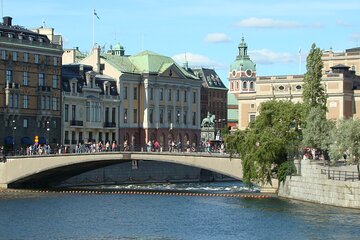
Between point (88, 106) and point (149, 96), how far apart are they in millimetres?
14139

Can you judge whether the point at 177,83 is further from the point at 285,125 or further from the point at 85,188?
the point at 285,125

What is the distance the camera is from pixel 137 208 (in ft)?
319

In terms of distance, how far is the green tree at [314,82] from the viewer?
120 meters

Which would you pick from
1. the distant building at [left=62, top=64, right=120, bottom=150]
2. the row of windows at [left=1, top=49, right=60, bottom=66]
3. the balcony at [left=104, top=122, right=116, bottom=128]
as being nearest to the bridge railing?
the row of windows at [left=1, top=49, right=60, bottom=66]

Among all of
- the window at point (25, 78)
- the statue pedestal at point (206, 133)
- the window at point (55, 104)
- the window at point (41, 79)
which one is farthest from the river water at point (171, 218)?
the statue pedestal at point (206, 133)

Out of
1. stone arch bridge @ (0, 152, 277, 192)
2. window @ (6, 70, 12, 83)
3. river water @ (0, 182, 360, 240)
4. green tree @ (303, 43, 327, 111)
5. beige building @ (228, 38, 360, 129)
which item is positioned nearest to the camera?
river water @ (0, 182, 360, 240)

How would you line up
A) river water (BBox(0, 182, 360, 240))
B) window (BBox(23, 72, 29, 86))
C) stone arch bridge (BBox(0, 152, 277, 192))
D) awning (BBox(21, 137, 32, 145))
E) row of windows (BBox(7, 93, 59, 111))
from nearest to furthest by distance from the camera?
river water (BBox(0, 182, 360, 240)) < stone arch bridge (BBox(0, 152, 277, 192)) < row of windows (BBox(7, 93, 59, 111)) < awning (BBox(21, 137, 32, 145)) < window (BBox(23, 72, 29, 86))

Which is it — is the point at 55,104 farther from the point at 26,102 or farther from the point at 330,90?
the point at 330,90

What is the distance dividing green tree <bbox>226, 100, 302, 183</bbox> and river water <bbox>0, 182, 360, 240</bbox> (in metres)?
3.44

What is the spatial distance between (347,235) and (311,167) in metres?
24.2

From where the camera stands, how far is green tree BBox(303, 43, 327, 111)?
120 metres

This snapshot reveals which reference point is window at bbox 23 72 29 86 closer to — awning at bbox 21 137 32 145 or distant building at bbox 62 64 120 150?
awning at bbox 21 137 32 145

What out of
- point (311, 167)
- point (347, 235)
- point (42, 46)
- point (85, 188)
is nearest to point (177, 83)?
point (42, 46)

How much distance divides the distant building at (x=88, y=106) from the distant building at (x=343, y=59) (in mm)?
39355
